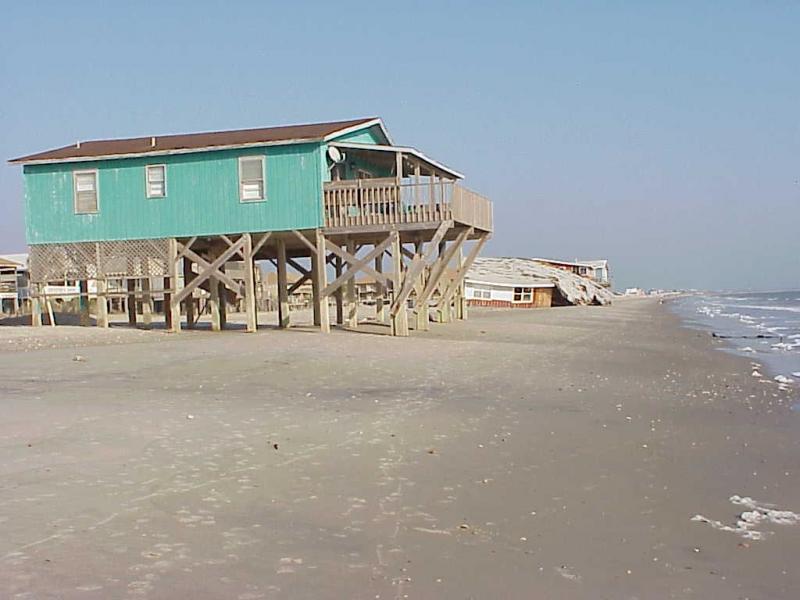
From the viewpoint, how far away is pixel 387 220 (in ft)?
75.4

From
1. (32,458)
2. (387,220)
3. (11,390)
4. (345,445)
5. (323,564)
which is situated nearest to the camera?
(323,564)

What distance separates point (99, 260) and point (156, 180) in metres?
3.17

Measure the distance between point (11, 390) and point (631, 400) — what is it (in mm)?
8983

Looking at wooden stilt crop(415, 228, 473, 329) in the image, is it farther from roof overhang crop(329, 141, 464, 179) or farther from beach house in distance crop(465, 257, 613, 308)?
beach house in distance crop(465, 257, 613, 308)

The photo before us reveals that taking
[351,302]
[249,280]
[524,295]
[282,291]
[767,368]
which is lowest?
[767,368]

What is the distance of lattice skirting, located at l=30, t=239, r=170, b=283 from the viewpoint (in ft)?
82.4

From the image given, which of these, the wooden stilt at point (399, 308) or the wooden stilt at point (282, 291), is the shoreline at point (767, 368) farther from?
the wooden stilt at point (282, 291)

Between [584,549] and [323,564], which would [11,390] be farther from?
[584,549]

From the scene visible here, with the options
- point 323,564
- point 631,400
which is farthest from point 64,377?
point 323,564

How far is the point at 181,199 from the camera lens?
969 inches

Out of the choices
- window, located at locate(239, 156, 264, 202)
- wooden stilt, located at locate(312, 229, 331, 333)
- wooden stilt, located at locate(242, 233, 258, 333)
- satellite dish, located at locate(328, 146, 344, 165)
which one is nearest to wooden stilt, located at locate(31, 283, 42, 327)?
wooden stilt, located at locate(242, 233, 258, 333)

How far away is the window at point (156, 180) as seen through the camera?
24.7m

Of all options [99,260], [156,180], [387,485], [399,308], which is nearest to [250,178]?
[156,180]

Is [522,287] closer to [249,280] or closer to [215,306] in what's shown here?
[215,306]
